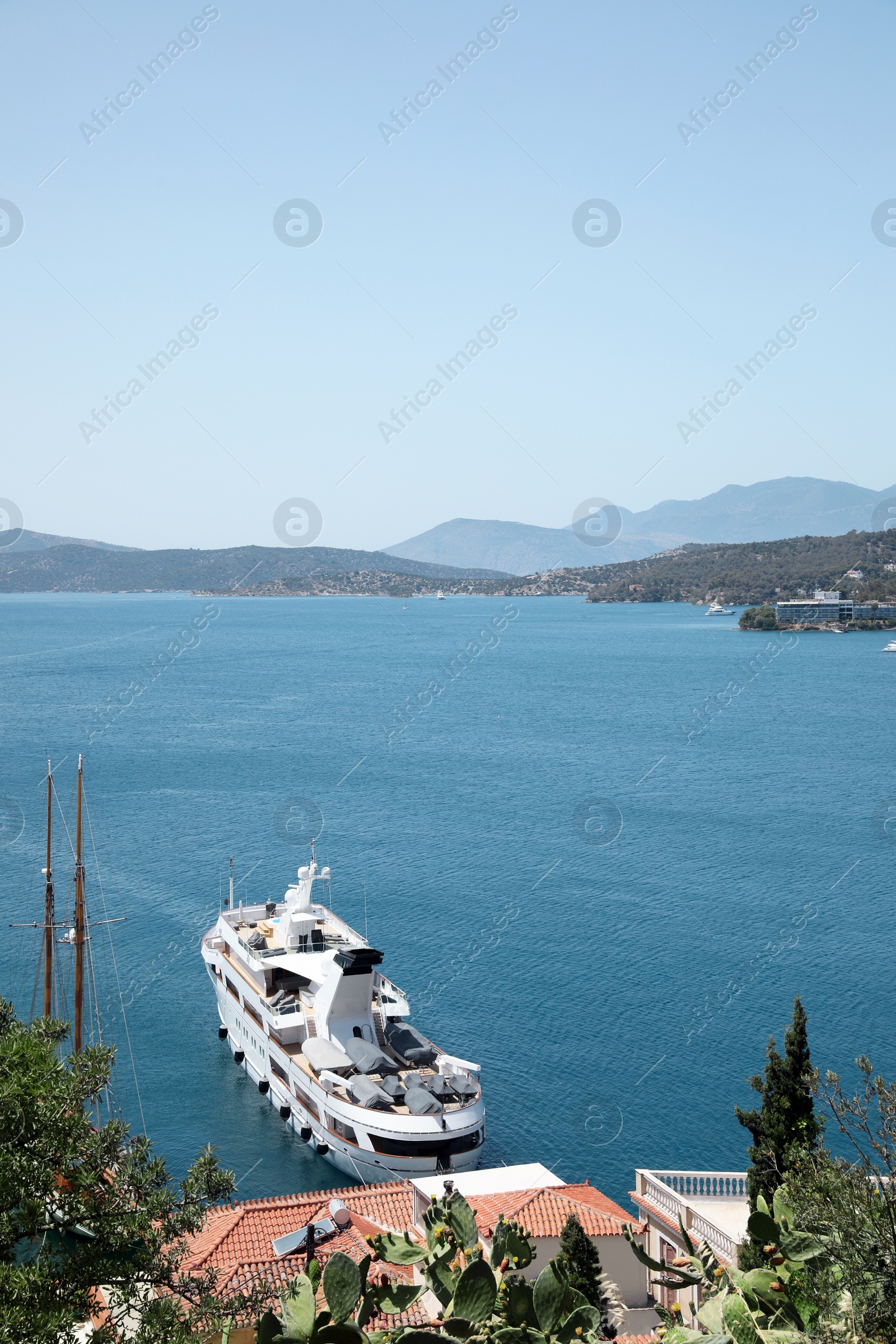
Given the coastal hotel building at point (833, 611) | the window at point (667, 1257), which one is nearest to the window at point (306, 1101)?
the window at point (667, 1257)

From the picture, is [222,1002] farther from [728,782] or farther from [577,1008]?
[728,782]

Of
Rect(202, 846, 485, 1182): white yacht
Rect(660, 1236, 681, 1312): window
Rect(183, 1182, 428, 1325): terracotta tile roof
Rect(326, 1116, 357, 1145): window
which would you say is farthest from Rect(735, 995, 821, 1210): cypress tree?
Rect(326, 1116, 357, 1145): window

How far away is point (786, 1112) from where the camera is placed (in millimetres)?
16266

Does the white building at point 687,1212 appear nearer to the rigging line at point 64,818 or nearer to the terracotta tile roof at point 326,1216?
the terracotta tile roof at point 326,1216

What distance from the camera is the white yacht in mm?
22297

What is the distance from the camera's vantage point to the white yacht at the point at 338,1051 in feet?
73.2

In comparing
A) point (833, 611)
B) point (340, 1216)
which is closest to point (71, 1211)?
point (340, 1216)

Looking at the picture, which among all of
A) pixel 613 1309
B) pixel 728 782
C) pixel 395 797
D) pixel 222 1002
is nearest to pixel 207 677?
pixel 395 797

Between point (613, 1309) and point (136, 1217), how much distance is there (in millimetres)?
9651

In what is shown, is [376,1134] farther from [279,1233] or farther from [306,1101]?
[279,1233]

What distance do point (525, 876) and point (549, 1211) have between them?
2687 centimetres

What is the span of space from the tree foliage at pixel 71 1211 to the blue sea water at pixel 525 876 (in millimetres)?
14330

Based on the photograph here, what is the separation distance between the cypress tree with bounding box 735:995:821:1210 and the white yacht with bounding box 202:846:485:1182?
7706 mm

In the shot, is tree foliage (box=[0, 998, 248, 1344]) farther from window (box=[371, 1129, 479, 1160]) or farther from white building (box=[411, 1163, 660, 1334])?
window (box=[371, 1129, 479, 1160])
